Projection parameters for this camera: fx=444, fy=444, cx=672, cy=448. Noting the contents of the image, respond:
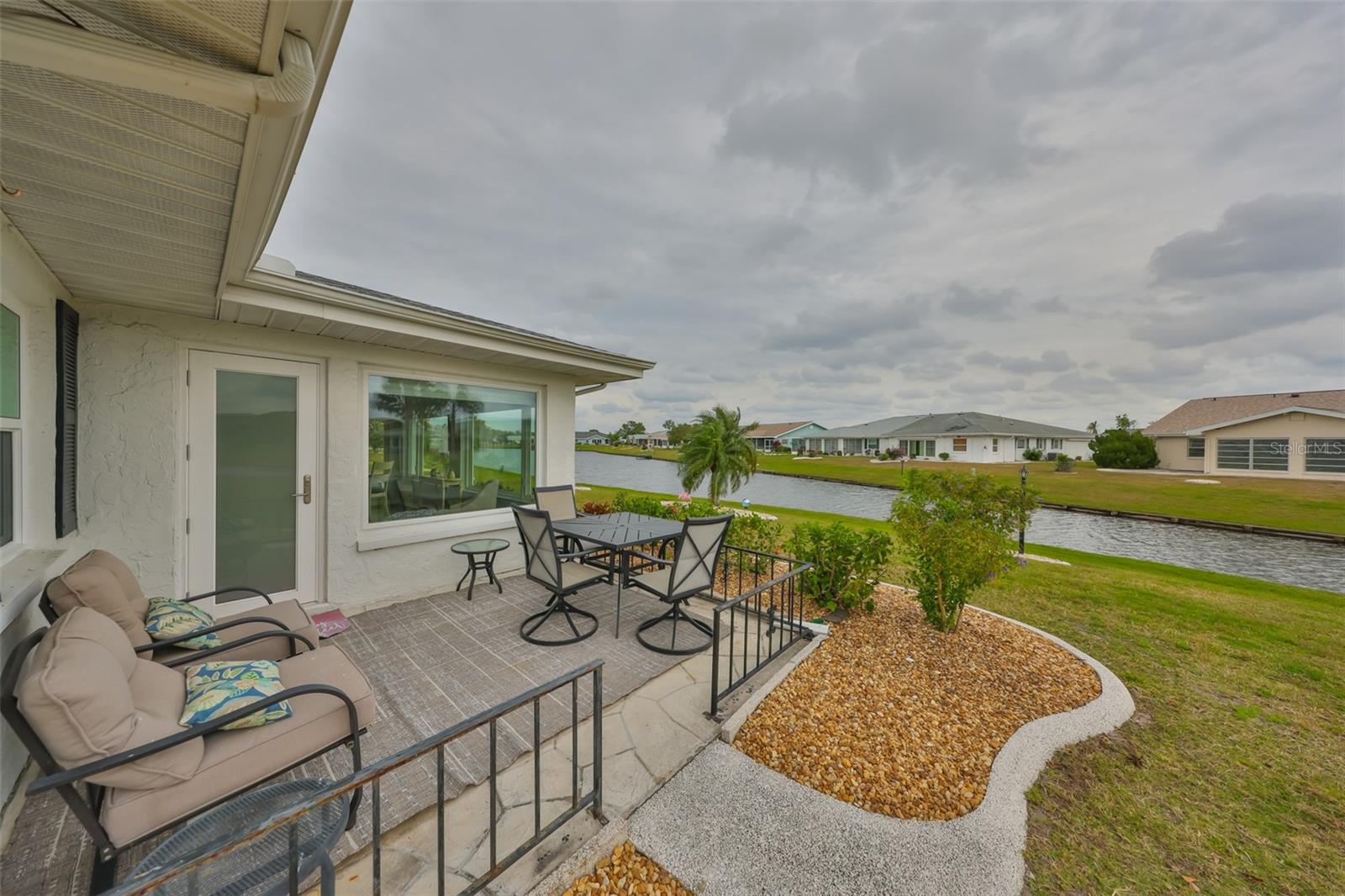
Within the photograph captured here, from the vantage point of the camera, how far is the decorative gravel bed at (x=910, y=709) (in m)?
2.28

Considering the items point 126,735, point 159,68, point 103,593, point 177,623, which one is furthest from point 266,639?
point 159,68

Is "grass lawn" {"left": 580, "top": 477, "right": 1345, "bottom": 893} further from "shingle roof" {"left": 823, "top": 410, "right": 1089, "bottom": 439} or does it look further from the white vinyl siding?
"shingle roof" {"left": 823, "top": 410, "right": 1089, "bottom": 439}

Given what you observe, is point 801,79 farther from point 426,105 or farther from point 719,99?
point 426,105

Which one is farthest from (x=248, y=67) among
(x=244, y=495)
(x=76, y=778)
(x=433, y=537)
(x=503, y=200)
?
(x=503, y=200)

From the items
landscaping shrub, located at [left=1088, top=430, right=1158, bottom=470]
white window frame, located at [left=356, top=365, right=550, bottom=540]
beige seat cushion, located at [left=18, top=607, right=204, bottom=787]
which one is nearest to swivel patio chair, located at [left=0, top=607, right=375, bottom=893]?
beige seat cushion, located at [left=18, top=607, right=204, bottom=787]

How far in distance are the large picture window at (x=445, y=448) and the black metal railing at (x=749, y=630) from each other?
2.93 meters

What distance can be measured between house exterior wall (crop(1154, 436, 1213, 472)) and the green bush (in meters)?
33.8

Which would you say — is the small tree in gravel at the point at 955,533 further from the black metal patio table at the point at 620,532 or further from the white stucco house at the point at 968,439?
the white stucco house at the point at 968,439

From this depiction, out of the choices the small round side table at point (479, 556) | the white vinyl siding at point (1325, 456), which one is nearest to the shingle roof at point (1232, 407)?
the white vinyl siding at point (1325, 456)

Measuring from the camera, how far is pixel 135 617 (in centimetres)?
230

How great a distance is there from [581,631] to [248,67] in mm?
3658

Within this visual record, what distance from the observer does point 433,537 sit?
468cm

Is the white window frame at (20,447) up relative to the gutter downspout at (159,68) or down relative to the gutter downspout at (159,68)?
down

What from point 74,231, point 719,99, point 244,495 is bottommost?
point 244,495
